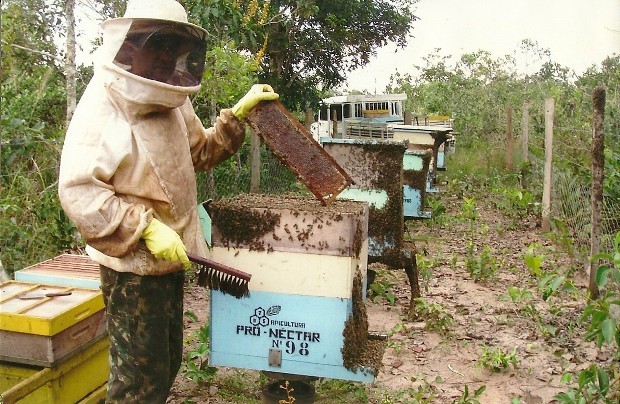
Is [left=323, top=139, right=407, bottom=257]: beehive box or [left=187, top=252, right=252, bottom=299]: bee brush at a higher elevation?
[left=323, top=139, right=407, bottom=257]: beehive box

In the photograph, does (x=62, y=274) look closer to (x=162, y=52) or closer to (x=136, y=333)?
(x=136, y=333)

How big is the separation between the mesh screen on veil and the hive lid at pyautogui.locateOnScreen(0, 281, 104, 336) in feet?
4.05

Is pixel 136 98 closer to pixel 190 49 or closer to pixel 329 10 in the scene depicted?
pixel 190 49

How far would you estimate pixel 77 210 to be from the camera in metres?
2.33

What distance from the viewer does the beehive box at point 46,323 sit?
275 centimetres

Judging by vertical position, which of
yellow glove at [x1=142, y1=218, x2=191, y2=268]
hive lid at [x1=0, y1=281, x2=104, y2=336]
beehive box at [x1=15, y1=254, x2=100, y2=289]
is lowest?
hive lid at [x1=0, y1=281, x2=104, y2=336]

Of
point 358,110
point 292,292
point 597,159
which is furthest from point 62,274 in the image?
point 358,110

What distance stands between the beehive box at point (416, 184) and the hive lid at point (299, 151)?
354 centimetres

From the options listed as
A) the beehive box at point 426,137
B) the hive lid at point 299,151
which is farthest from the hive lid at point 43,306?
the beehive box at point 426,137

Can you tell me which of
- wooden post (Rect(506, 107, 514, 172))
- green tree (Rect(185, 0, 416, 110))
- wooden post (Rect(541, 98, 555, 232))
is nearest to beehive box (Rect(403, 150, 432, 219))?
wooden post (Rect(541, 98, 555, 232))

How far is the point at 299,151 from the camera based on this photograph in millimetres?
2988

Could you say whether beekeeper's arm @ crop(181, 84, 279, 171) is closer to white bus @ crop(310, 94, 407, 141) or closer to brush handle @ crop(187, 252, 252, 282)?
brush handle @ crop(187, 252, 252, 282)

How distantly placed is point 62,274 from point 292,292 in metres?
1.43

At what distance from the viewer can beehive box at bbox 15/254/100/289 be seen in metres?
3.25
